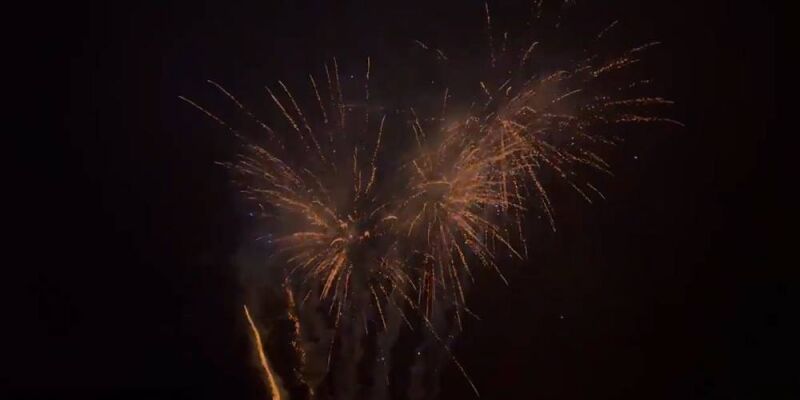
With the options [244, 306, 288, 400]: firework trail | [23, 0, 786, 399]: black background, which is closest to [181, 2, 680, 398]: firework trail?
[244, 306, 288, 400]: firework trail

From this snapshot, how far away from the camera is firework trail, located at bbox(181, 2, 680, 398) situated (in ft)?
14.5

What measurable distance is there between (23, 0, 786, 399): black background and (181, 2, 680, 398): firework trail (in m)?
0.17

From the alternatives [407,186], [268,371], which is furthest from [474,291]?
[268,371]

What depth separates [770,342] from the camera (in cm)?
539

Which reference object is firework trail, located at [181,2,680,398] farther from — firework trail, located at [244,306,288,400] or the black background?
the black background

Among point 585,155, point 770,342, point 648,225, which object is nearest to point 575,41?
point 585,155

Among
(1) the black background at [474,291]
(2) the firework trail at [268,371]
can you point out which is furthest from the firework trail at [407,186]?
(1) the black background at [474,291]

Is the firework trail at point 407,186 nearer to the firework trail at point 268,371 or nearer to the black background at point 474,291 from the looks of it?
the firework trail at point 268,371

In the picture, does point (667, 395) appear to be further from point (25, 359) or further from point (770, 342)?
point (25, 359)

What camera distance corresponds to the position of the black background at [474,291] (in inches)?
197

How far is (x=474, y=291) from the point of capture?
530cm

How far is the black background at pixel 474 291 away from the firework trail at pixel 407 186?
175 millimetres

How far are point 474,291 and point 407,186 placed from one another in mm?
1139

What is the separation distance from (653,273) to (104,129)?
3.88 meters
